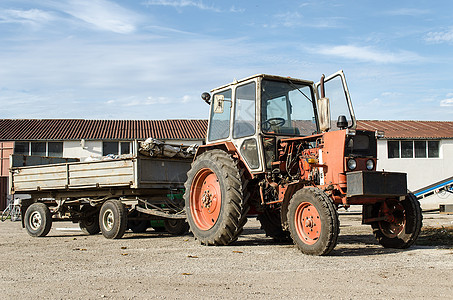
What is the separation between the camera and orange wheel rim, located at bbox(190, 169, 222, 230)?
895 centimetres

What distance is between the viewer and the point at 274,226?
9.52 meters

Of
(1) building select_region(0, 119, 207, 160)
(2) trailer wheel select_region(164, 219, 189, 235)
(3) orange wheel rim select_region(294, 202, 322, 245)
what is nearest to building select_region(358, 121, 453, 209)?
(1) building select_region(0, 119, 207, 160)

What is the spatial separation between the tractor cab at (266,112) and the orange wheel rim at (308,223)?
3.94 feet

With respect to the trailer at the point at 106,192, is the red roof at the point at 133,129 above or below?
above

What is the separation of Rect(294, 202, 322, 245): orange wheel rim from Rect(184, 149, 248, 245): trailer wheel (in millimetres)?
1119

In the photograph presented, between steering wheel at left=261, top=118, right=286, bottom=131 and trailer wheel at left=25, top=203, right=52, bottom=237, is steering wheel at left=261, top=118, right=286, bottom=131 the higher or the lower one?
the higher one

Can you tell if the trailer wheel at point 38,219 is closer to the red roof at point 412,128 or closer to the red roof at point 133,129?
the red roof at point 133,129

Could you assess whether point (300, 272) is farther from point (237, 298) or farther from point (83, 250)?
point (83, 250)

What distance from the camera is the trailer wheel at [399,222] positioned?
7.71 meters

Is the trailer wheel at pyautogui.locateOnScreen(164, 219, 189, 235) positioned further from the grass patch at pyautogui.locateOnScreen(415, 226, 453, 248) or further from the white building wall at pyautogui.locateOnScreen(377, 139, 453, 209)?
the white building wall at pyautogui.locateOnScreen(377, 139, 453, 209)

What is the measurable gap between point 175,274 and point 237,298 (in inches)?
58.2

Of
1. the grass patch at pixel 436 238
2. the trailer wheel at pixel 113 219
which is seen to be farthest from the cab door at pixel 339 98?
the trailer wheel at pixel 113 219

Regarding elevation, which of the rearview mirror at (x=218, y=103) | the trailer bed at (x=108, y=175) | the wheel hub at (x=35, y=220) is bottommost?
the wheel hub at (x=35, y=220)

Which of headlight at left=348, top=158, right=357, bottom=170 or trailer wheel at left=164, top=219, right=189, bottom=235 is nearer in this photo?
headlight at left=348, top=158, right=357, bottom=170
